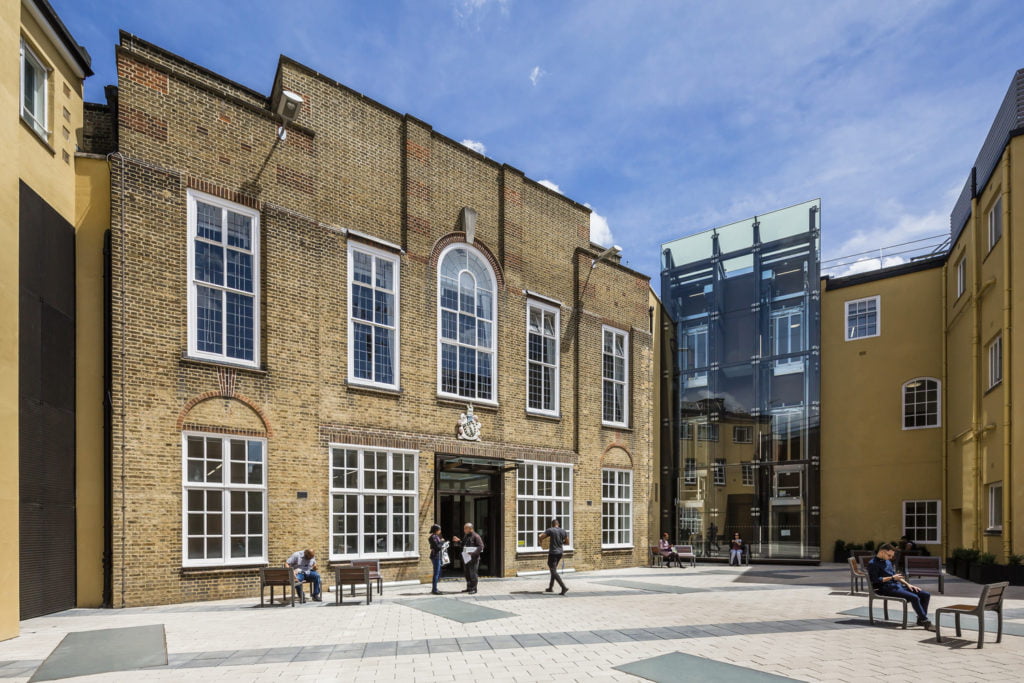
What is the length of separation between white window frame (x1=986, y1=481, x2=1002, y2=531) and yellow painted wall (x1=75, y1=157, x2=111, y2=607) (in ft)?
68.1

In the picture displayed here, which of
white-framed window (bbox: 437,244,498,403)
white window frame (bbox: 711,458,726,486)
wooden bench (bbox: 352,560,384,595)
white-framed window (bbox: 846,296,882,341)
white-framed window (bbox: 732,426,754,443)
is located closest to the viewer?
wooden bench (bbox: 352,560,384,595)

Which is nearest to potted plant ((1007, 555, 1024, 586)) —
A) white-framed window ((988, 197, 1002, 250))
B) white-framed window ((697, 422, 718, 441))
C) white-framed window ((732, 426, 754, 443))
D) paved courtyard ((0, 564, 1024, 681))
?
paved courtyard ((0, 564, 1024, 681))

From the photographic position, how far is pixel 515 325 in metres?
20.3

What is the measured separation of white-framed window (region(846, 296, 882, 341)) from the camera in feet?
88.8

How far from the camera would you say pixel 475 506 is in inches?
771

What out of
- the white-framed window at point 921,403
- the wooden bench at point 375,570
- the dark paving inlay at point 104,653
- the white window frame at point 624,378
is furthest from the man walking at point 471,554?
the white-framed window at point 921,403

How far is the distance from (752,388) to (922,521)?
23.4 ft

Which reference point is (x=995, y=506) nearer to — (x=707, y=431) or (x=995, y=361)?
(x=995, y=361)

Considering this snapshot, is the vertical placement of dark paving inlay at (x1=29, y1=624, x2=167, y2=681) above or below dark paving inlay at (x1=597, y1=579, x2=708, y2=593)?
above

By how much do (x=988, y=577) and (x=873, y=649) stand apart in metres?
11.7

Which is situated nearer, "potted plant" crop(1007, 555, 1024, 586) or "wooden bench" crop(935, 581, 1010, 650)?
"wooden bench" crop(935, 581, 1010, 650)

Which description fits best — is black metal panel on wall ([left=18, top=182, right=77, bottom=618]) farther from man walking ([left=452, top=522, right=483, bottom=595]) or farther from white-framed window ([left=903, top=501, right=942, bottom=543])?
white-framed window ([left=903, top=501, right=942, bottom=543])

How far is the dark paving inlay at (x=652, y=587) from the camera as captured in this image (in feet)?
54.8

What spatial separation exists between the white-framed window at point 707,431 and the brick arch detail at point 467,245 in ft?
42.6
